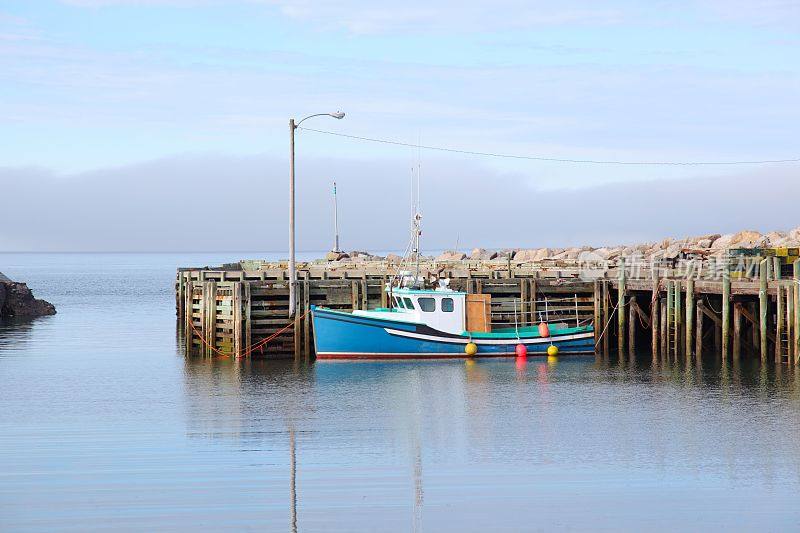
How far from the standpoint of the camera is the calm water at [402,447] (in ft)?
54.4

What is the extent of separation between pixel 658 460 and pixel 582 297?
19430mm

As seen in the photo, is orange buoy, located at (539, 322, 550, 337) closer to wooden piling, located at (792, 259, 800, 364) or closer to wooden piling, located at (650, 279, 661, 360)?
wooden piling, located at (650, 279, 661, 360)

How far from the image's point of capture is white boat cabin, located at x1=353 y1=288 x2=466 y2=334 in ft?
119

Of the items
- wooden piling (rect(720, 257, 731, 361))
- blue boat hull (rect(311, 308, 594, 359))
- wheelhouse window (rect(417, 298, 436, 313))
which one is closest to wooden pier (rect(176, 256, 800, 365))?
wooden piling (rect(720, 257, 731, 361))

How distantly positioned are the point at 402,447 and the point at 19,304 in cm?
5176

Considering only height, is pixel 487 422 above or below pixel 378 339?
below

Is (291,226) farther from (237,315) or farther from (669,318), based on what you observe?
(669,318)

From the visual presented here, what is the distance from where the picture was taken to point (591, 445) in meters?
22.0

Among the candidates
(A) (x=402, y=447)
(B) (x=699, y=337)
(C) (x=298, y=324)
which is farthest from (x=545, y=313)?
(A) (x=402, y=447)

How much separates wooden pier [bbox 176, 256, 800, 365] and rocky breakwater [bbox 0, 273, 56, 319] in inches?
1134

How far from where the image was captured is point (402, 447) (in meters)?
21.8

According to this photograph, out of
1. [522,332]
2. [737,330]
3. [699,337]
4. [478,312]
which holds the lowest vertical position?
[699,337]

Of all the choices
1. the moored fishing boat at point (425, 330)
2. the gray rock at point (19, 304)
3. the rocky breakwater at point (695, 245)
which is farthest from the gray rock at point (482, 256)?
the moored fishing boat at point (425, 330)

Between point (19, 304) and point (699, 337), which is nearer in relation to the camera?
point (699, 337)
